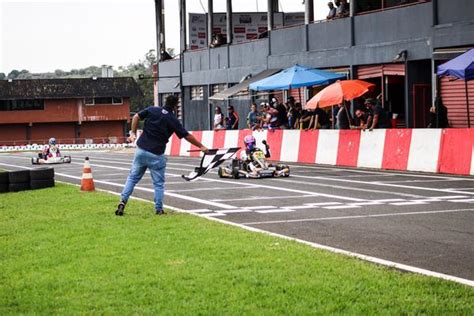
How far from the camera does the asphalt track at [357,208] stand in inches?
384

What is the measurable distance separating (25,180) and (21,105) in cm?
7492

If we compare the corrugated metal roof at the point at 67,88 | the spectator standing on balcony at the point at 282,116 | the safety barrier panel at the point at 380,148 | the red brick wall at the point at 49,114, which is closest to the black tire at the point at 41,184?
the safety barrier panel at the point at 380,148

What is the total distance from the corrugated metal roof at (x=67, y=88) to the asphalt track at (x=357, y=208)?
236ft

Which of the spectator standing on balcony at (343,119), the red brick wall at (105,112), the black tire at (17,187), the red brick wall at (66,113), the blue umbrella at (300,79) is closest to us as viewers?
the black tire at (17,187)

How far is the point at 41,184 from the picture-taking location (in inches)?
763

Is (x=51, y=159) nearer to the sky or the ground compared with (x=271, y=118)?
nearer to the ground

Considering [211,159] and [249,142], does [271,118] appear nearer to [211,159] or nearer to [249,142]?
[249,142]

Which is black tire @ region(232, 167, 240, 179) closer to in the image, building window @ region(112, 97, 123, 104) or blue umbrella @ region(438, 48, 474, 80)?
blue umbrella @ region(438, 48, 474, 80)

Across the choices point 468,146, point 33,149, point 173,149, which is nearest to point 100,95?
point 33,149

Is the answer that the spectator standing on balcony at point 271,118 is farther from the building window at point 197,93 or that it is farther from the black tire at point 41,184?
the building window at point 197,93

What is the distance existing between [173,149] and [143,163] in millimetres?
25809

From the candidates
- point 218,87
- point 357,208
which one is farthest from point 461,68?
point 218,87

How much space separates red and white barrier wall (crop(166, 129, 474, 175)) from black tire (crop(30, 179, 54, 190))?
8.17 m

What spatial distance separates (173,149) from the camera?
39469mm
